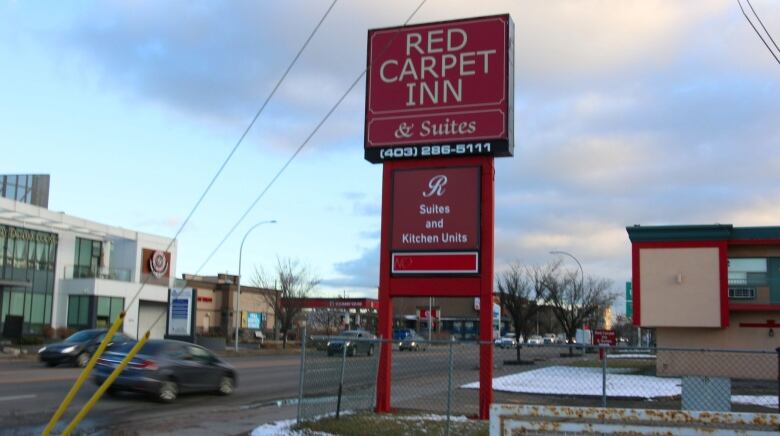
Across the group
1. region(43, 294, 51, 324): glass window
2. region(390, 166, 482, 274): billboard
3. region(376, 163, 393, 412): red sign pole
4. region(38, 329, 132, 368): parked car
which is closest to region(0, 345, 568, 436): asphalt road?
region(376, 163, 393, 412): red sign pole

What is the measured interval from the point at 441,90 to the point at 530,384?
1246 cm

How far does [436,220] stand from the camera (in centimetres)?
1438

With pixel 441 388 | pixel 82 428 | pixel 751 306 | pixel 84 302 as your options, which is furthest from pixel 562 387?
pixel 84 302

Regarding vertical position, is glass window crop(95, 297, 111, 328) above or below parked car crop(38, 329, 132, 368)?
above

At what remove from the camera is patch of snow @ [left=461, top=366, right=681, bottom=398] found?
71.5ft

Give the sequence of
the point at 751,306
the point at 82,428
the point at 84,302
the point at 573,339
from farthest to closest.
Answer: the point at 573,339, the point at 84,302, the point at 751,306, the point at 82,428

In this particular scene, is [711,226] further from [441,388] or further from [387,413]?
[387,413]

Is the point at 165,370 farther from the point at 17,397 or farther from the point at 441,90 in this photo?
the point at 441,90

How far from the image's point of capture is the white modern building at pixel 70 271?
A: 45.4 meters

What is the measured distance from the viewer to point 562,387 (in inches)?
900

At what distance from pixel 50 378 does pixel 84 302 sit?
101 ft

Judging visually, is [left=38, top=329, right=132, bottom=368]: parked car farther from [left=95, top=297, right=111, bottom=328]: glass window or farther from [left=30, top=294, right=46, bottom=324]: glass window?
[left=95, top=297, right=111, bottom=328]: glass window

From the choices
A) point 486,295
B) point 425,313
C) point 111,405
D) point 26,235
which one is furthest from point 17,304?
point 425,313

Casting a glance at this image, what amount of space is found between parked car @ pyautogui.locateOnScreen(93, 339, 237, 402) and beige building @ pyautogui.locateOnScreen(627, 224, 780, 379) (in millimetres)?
17566
